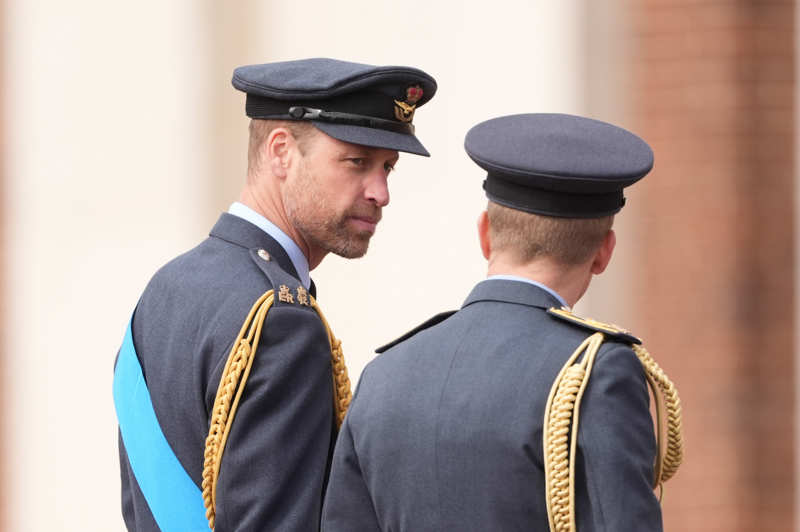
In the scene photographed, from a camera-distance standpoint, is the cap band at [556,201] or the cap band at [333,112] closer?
the cap band at [556,201]

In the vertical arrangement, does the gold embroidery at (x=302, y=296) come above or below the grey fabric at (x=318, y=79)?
below

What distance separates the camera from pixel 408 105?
2.97 m

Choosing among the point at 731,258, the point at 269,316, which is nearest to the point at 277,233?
the point at 269,316

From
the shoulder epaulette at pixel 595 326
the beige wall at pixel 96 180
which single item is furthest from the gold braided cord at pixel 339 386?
the beige wall at pixel 96 180

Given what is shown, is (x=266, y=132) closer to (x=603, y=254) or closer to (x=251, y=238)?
(x=251, y=238)

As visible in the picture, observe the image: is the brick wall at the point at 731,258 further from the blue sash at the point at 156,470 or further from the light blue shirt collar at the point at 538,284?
the light blue shirt collar at the point at 538,284

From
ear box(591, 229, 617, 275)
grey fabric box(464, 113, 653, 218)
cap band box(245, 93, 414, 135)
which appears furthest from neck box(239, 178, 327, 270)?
ear box(591, 229, 617, 275)

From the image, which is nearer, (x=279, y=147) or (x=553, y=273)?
(x=553, y=273)

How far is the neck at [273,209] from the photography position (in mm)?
2842

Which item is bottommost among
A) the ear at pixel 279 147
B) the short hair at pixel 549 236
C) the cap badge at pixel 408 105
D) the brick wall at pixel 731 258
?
the brick wall at pixel 731 258

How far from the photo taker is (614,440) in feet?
7.08

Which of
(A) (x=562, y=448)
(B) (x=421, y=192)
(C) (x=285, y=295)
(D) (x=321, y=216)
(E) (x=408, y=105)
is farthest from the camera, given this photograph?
(B) (x=421, y=192)

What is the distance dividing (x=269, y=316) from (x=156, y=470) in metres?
0.39

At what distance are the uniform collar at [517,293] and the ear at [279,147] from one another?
0.62 m
